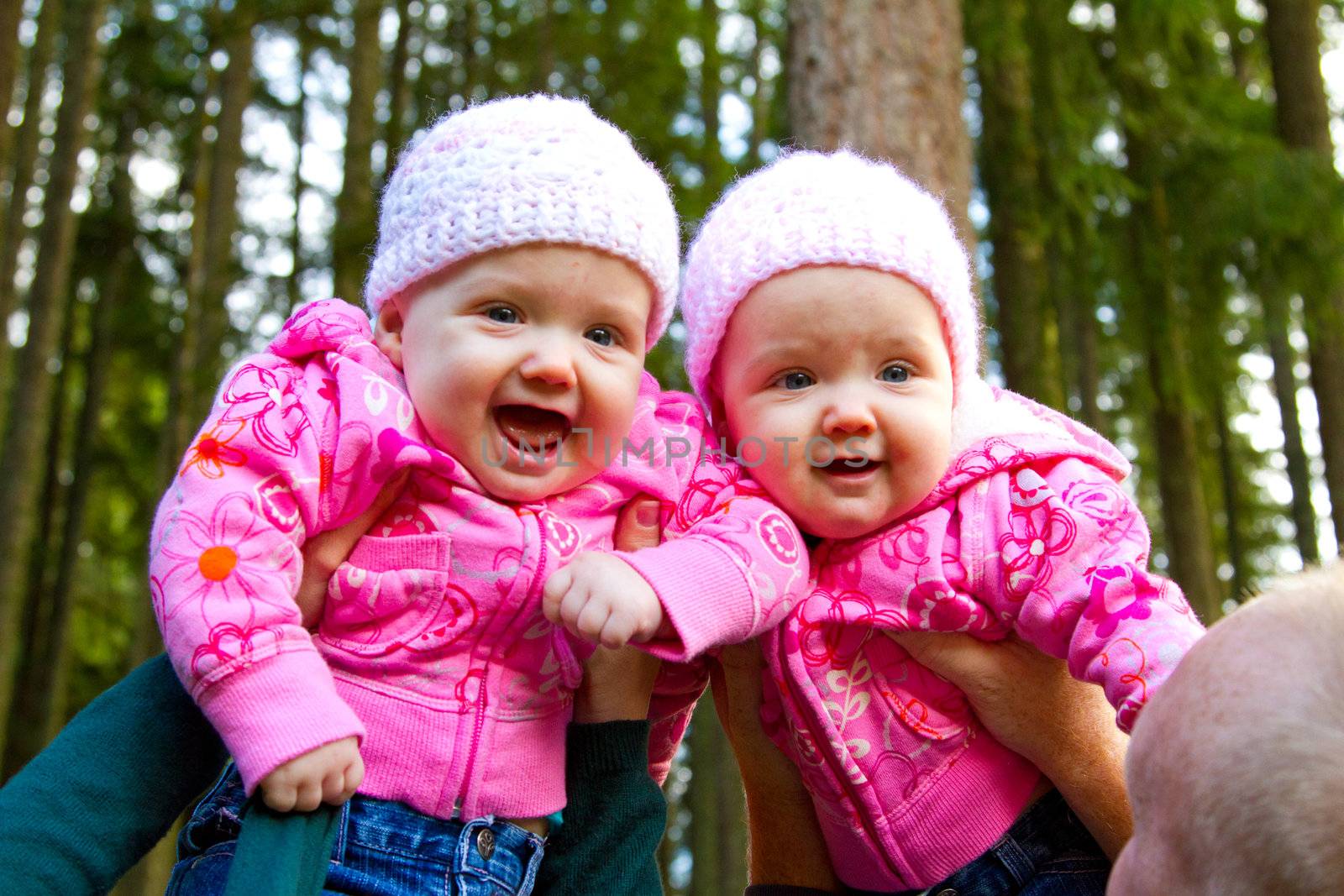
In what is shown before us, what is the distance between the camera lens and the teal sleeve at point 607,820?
188 centimetres

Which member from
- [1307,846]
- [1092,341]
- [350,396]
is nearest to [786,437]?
[350,396]

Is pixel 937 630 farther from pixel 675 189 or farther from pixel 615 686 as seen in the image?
pixel 675 189

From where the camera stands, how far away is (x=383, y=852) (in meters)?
1.70

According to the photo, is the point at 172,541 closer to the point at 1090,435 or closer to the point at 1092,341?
the point at 1090,435

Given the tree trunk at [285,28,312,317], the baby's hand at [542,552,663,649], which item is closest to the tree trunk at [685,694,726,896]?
the tree trunk at [285,28,312,317]

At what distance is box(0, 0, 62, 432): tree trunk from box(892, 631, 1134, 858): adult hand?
693 centimetres

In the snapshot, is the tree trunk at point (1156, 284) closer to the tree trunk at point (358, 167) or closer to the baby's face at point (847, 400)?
the tree trunk at point (358, 167)

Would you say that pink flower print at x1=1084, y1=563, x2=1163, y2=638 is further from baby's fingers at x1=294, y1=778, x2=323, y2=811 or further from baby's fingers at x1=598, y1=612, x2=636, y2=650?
baby's fingers at x1=294, y1=778, x2=323, y2=811

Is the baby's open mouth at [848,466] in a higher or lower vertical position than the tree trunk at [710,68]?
lower

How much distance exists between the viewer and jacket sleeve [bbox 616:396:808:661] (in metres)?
1.75

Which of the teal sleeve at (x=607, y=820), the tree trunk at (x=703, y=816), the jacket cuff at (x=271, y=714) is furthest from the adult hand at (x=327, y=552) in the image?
the tree trunk at (x=703, y=816)

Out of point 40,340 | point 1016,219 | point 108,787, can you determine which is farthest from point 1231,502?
point 108,787

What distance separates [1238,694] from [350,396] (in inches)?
50.2

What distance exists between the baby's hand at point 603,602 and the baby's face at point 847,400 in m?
0.39
